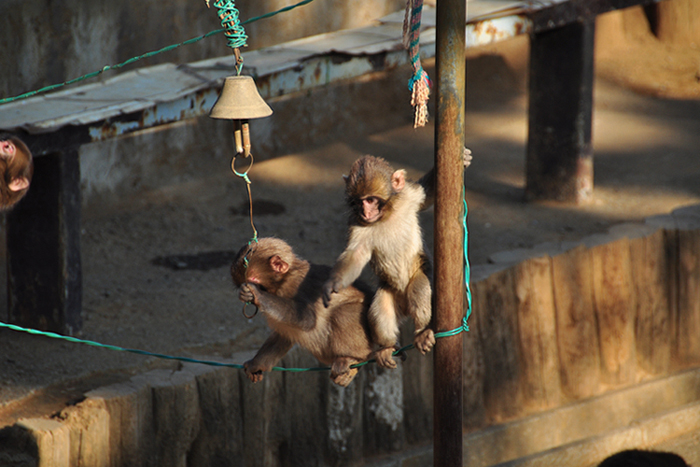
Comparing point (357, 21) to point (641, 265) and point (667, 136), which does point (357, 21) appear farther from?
point (641, 265)

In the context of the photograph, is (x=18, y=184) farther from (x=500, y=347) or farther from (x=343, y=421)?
(x=500, y=347)

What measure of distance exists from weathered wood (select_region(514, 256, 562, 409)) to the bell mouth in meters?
3.57

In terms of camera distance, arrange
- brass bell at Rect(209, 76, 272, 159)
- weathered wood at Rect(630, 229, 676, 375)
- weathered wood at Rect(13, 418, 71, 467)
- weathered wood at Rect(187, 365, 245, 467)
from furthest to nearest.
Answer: weathered wood at Rect(630, 229, 676, 375), weathered wood at Rect(187, 365, 245, 467), weathered wood at Rect(13, 418, 71, 467), brass bell at Rect(209, 76, 272, 159)

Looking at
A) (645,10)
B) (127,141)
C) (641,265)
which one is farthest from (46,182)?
(645,10)

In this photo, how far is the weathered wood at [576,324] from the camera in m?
6.68

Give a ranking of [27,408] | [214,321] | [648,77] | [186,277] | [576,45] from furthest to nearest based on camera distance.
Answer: [648,77], [576,45], [186,277], [214,321], [27,408]

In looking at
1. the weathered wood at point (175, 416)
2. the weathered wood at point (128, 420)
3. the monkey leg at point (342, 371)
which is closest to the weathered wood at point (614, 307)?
the weathered wood at point (175, 416)

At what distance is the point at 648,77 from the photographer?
12961 mm

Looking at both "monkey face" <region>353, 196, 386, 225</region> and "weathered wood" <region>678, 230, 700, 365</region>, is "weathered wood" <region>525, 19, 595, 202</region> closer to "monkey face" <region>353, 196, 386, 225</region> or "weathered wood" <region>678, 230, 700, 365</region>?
"weathered wood" <region>678, 230, 700, 365</region>

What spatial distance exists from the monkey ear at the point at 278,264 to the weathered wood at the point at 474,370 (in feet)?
8.73

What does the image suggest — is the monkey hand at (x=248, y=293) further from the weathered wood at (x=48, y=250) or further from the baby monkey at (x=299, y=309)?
the weathered wood at (x=48, y=250)

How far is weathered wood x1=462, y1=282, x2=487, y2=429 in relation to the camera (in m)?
6.30

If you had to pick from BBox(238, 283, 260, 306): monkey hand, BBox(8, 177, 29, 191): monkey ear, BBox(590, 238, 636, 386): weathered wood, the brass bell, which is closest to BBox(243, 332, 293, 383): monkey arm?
BBox(238, 283, 260, 306): monkey hand

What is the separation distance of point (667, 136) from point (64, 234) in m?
7.43
